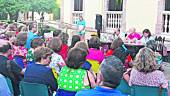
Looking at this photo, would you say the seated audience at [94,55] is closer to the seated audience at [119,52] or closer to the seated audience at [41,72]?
the seated audience at [119,52]

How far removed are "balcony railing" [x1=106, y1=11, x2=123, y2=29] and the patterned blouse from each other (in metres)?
14.0

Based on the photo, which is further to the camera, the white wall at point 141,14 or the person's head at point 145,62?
the white wall at point 141,14

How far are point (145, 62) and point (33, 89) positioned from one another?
5.09ft

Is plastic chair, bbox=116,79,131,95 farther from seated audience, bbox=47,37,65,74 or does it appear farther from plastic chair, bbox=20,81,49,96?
plastic chair, bbox=20,81,49,96

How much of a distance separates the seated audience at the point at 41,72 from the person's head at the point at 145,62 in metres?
1.18

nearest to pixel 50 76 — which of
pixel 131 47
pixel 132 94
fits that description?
pixel 132 94

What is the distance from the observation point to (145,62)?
17.4 ft

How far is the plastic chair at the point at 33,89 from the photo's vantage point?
473 cm

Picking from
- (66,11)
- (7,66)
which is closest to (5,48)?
(7,66)

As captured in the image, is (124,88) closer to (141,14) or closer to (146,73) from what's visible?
(146,73)

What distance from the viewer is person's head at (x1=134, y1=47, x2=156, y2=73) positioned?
529 centimetres

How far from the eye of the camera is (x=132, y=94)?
5109 millimetres

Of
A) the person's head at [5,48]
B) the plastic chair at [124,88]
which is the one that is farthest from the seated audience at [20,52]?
the plastic chair at [124,88]

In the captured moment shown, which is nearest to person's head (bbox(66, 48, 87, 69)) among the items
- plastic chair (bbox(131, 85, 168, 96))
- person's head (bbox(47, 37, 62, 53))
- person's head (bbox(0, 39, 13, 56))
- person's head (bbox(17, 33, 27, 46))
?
plastic chair (bbox(131, 85, 168, 96))
